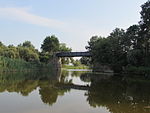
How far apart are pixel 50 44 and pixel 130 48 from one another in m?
58.0

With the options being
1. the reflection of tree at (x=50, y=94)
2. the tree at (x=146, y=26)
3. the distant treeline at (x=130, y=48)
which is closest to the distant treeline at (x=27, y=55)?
the distant treeline at (x=130, y=48)

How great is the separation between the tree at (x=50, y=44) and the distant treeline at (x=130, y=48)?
47831 millimetres

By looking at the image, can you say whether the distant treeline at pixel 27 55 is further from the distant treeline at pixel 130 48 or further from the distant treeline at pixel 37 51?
the distant treeline at pixel 130 48

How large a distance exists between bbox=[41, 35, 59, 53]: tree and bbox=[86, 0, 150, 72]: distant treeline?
157 ft

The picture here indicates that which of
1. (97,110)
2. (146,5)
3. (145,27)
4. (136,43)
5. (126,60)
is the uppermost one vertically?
(146,5)

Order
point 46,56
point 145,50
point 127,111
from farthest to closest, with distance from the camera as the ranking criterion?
1. point 46,56
2. point 145,50
3. point 127,111

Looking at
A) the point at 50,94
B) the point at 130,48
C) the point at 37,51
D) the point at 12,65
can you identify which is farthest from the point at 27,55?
the point at 50,94

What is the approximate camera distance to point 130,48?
5359 cm

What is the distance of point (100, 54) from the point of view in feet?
195

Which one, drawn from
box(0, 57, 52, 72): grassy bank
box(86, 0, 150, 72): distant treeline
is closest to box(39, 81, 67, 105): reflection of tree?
box(86, 0, 150, 72): distant treeline

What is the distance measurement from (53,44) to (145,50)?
2445 inches

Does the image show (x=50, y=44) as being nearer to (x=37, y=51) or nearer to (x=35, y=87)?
(x=37, y=51)

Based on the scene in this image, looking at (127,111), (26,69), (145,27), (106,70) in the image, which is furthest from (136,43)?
(127,111)

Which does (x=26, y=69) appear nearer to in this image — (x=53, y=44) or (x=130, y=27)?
(x=130, y=27)
